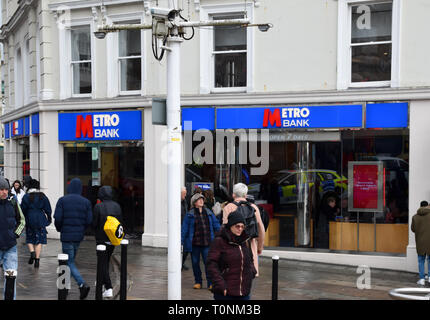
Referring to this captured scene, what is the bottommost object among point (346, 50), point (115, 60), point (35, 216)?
point (35, 216)

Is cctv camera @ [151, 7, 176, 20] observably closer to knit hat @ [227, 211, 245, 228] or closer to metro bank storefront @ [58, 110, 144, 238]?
knit hat @ [227, 211, 245, 228]

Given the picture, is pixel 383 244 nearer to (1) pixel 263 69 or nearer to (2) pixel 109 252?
(1) pixel 263 69

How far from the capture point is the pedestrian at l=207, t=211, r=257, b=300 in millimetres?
6273

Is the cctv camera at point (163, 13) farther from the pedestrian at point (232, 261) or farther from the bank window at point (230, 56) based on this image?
the bank window at point (230, 56)

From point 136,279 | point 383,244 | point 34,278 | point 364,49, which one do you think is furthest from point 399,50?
point 34,278

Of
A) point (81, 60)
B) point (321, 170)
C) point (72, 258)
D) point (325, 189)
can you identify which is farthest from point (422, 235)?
point (81, 60)

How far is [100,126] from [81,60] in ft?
7.17

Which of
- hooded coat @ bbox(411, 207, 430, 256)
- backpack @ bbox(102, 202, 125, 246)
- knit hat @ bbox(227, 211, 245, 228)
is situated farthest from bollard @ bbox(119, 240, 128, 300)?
hooded coat @ bbox(411, 207, 430, 256)

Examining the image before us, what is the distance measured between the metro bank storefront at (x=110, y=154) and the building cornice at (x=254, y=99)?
0.24 m

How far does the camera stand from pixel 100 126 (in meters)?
15.7

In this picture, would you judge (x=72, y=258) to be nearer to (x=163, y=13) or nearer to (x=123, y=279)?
(x=123, y=279)

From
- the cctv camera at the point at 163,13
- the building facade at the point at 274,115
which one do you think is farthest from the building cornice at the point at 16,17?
the cctv camera at the point at 163,13

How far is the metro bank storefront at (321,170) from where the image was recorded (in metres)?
13.0

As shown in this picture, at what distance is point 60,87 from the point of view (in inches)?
648
